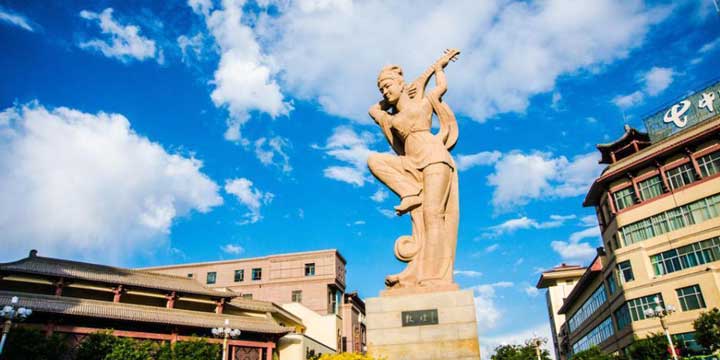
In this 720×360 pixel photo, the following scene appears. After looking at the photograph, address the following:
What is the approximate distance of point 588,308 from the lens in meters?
41.8

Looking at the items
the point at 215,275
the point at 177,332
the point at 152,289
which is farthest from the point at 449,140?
the point at 215,275

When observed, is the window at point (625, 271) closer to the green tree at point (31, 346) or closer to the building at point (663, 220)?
the building at point (663, 220)

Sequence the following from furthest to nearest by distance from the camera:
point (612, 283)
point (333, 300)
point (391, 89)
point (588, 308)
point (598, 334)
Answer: point (333, 300)
point (588, 308)
point (598, 334)
point (612, 283)
point (391, 89)

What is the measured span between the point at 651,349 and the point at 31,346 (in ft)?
96.5

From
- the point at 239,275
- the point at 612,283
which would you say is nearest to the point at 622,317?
the point at 612,283

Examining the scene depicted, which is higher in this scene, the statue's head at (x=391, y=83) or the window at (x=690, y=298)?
the statue's head at (x=391, y=83)

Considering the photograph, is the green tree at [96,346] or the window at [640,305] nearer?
the green tree at [96,346]

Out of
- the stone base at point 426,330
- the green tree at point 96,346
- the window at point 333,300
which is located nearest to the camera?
the stone base at point 426,330

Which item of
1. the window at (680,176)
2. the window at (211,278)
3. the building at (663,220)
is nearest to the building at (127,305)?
the window at (211,278)

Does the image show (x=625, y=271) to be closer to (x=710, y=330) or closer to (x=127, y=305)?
(x=710, y=330)

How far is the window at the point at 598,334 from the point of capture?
34741 mm

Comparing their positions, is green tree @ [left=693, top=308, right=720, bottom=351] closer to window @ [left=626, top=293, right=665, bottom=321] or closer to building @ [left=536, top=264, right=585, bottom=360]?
window @ [left=626, top=293, right=665, bottom=321]

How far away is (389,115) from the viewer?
32.5ft

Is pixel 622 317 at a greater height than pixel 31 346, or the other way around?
pixel 622 317
